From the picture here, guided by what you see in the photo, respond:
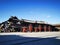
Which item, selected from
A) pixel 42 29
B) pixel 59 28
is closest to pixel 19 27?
pixel 42 29

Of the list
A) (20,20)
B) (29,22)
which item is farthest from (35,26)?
(20,20)

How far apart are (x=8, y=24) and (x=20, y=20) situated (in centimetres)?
363

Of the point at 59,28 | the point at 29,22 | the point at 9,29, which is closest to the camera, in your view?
the point at 9,29

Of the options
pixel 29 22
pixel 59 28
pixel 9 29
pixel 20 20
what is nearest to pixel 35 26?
pixel 29 22

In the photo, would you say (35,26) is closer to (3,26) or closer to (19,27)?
(19,27)

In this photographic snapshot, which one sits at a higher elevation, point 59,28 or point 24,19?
point 24,19

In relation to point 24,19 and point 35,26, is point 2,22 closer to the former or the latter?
point 24,19

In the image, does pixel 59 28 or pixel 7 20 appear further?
pixel 59 28

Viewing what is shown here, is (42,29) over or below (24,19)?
below

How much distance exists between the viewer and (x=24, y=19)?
43.2 metres

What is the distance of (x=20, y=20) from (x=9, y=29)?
183 inches

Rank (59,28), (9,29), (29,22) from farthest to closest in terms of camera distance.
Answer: (59,28) → (29,22) → (9,29)

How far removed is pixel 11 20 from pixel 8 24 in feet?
5.25

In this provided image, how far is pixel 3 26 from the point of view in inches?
1647
